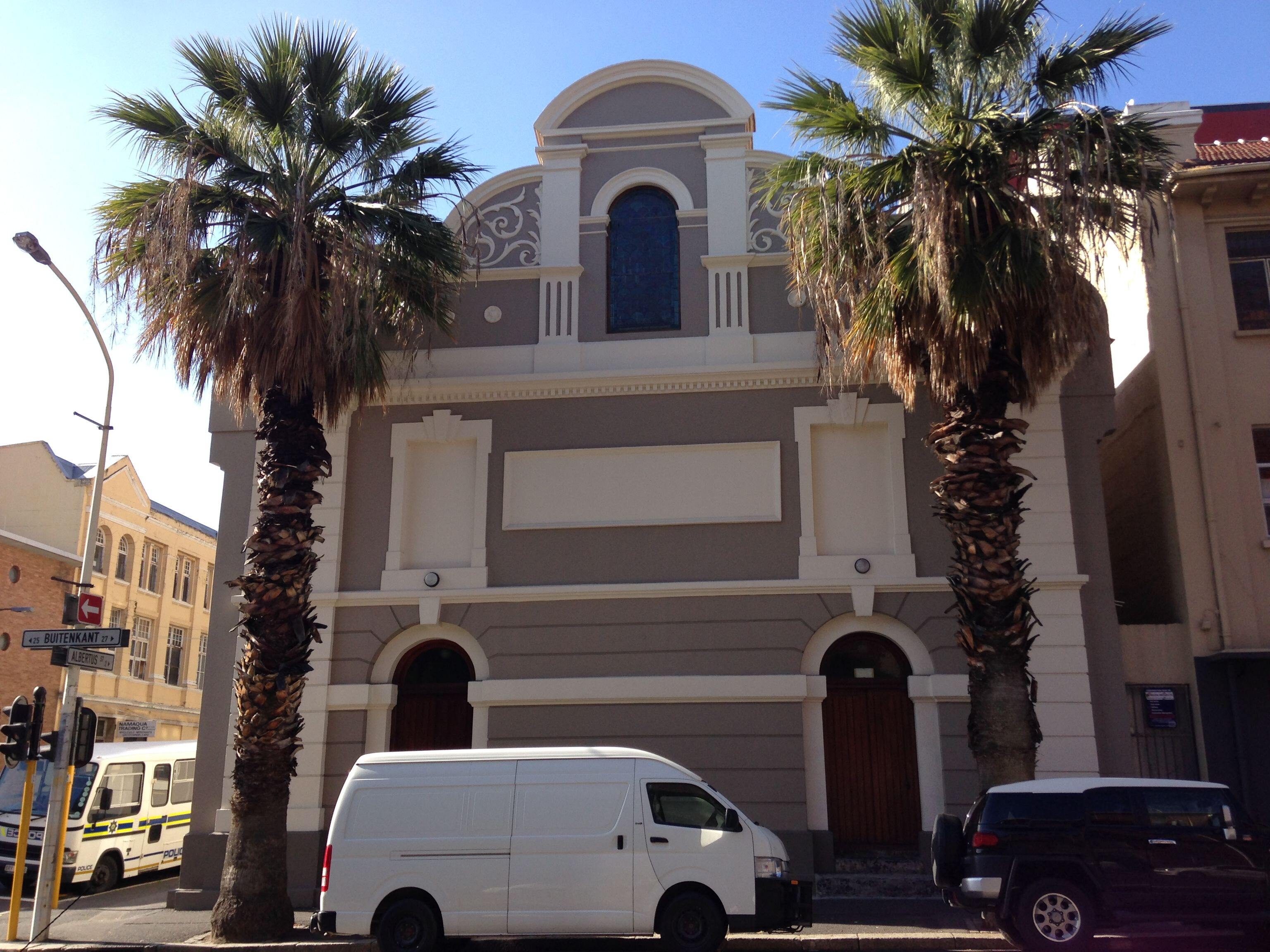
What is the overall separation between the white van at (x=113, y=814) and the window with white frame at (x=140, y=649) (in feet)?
62.5

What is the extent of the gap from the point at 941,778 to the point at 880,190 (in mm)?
7458

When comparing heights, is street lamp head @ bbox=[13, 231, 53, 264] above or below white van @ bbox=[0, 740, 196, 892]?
above

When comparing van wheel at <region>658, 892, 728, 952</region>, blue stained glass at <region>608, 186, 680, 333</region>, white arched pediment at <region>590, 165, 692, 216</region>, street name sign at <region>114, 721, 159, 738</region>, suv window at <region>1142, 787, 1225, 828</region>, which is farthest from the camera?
street name sign at <region>114, 721, 159, 738</region>

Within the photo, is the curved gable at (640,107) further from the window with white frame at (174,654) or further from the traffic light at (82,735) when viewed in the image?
the window with white frame at (174,654)

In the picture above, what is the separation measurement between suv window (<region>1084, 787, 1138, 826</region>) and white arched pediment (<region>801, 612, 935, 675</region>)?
4.31 metres

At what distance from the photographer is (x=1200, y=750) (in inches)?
580

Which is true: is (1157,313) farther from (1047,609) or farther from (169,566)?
(169,566)

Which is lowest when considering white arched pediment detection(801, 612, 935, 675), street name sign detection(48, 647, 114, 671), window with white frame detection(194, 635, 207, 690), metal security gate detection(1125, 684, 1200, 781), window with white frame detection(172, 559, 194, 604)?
metal security gate detection(1125, 684, 1200, 781)

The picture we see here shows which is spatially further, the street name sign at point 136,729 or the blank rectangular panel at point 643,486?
the street name sign at point 136,729

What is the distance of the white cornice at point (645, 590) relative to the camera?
14602 millimetres

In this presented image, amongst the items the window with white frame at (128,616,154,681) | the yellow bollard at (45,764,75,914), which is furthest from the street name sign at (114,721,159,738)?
the yellow bollard at (45,764,75,914)

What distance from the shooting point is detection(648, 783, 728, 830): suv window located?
10.7 metres

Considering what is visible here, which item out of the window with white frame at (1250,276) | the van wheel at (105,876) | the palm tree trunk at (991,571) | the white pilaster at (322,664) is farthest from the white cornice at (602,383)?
the van wheel at (105,876)

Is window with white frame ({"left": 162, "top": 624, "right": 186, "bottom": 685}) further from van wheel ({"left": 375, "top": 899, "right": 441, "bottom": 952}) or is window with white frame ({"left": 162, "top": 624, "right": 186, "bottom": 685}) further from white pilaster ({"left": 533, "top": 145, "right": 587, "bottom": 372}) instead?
van wheel ({"left": 375, "top": 899, "right": 441, "bottom": 952})
